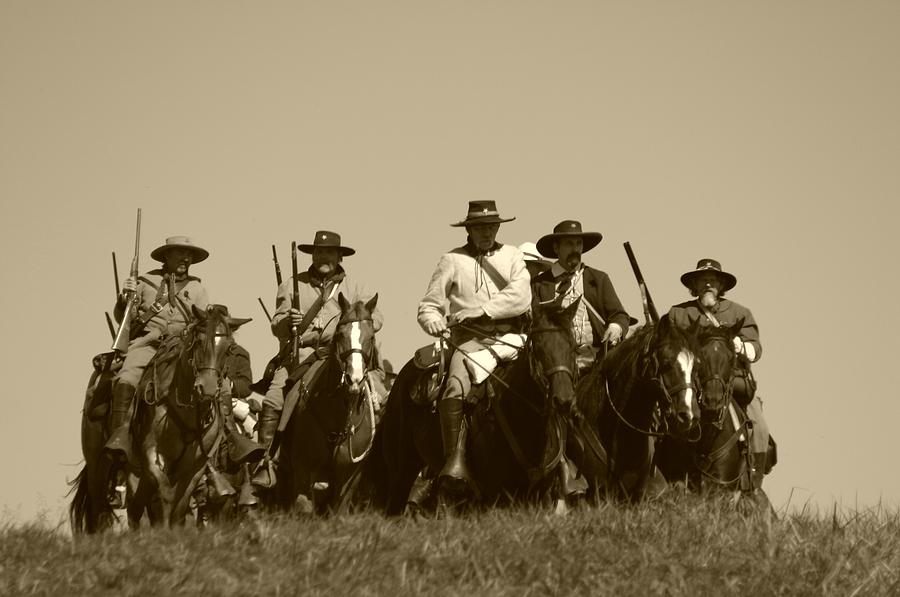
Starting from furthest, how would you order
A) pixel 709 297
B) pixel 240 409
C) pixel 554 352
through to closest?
pixel 240 409
pixel 709 297
pixel 554 352

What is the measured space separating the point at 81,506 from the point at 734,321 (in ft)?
27.4

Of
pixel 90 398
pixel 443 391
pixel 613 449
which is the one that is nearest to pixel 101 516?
pixel 90 398

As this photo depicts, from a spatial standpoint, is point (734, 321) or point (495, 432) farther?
point (734, 321)

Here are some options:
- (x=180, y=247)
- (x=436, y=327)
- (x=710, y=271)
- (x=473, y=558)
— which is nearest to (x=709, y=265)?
(x=710, y=271)

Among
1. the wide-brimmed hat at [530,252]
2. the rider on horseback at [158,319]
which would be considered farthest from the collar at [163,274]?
the wide-brimmed hat at [530,252]

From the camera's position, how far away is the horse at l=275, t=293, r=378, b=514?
20.7 m

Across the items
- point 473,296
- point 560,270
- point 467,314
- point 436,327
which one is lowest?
point 436,327

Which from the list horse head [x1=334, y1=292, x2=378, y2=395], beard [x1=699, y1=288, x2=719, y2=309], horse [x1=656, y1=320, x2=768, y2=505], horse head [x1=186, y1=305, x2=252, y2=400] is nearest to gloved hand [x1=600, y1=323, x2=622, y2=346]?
horse [x1=656, y1=320, x2=768, y2=505]

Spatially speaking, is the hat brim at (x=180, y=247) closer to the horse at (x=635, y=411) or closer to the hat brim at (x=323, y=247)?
the hat brim at (x=323, y=247)

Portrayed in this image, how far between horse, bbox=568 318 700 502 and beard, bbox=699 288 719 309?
3.22 metres

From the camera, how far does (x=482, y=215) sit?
20.3m

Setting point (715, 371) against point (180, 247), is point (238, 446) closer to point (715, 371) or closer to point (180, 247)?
point (180, 247)

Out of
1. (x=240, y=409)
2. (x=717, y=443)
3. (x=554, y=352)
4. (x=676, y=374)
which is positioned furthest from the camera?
(x=240, y=409)

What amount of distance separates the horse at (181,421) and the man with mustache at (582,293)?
3582mm
